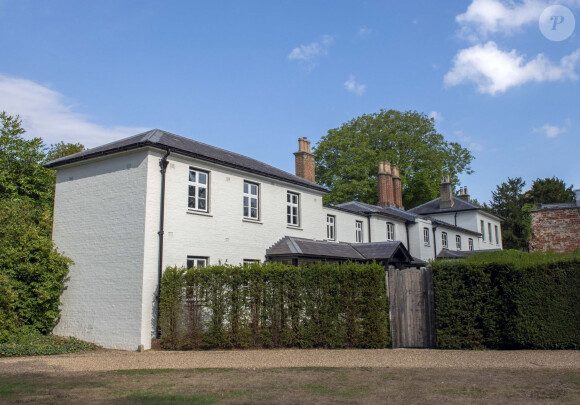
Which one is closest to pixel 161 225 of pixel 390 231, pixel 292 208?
pixel 292 208

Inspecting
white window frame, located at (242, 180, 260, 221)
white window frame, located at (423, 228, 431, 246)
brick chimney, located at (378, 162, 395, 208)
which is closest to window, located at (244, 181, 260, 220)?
white window frame, located at (242, 180, 260, 221)

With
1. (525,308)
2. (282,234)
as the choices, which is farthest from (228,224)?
(525,308)

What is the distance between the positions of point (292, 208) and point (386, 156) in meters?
26.1

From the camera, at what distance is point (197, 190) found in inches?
699

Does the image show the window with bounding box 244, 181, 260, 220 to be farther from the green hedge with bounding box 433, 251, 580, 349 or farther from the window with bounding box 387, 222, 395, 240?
the window with bounding box 387, 222, 395, 240

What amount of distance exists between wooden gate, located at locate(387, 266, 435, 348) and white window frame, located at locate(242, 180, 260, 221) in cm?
757

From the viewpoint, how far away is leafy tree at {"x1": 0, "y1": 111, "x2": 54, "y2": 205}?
24938mm

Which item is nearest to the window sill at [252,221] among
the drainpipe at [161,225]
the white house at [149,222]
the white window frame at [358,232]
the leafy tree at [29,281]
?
the white house at [149,222]

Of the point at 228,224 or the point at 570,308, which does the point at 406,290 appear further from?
the point at 228,224

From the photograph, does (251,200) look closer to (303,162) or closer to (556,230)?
(303,162)

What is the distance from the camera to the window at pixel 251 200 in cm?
1994

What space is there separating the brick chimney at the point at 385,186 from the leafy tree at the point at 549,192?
2730 cm

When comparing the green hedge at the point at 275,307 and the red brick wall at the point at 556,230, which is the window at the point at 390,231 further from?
the green hedge at the point at 275,307

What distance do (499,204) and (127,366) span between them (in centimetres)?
5636
